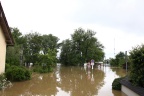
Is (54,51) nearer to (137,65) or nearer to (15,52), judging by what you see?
(15,52)

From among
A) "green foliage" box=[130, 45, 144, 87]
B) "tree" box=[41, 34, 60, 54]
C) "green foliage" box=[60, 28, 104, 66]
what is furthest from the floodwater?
"tree" box=[41, 34, 60, 54]

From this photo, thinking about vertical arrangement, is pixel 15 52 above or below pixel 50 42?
below

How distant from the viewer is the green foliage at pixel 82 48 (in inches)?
2211

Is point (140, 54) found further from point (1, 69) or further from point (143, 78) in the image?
point (1, 69)

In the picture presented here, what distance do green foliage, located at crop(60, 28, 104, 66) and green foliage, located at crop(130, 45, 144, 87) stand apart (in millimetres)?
44289

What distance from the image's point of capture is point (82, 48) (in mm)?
57000

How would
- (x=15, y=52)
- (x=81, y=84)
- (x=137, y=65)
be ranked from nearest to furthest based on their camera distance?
(x=137, y=65)
(x=81, y=84)
(x=15, y=52)

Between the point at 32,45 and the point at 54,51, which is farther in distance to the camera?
the point at 32,45

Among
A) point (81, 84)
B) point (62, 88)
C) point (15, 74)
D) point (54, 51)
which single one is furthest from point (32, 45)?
point (62, 88)

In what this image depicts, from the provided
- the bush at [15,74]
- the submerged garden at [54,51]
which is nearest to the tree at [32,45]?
the submerged garden at [54,51]

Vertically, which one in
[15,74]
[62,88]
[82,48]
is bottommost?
[62,88]

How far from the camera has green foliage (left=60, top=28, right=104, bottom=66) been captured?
56.2 m

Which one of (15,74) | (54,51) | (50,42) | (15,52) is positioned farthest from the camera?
(50,42)

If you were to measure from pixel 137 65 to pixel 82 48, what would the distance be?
46073mm
